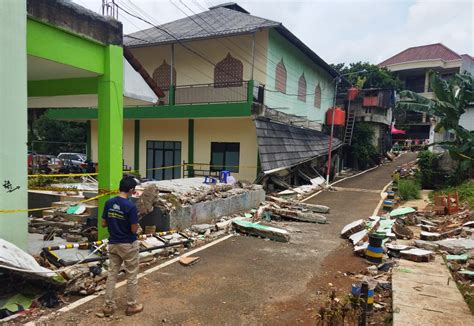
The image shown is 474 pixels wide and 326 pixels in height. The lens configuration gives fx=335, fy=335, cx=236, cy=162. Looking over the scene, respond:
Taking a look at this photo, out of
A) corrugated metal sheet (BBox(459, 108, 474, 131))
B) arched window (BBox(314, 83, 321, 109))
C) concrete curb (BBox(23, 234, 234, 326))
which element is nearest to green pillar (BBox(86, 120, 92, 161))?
arched window (BBox(314, 83, 321, 109))

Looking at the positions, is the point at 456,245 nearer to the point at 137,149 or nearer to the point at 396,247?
the point at 396,247

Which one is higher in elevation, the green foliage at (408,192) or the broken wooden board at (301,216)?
the green foliage at (408,192)

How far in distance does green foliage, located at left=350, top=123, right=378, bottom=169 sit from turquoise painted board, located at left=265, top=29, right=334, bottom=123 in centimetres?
509

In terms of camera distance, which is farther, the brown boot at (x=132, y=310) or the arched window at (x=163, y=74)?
the arched window at (x=163, y=74)

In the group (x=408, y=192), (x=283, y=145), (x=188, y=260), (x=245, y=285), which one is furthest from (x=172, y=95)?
(x=245, y=285)

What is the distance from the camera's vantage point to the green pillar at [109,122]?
731cm

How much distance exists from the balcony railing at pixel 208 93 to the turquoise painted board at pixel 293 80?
4.90 ft

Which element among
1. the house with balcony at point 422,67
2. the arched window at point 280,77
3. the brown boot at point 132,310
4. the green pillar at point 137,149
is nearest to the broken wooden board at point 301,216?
the brown boot at point 132,310

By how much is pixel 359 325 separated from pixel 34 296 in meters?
4.56

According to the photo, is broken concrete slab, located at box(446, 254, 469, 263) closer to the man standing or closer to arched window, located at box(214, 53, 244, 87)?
the man standing

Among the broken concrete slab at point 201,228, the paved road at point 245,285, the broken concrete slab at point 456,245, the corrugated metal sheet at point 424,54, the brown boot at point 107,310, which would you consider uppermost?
the corrugated metal sheet at point 424,54

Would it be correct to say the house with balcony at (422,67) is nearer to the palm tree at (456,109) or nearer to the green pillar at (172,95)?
the palm tree at (456,109)

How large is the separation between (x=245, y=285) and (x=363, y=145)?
28855mm

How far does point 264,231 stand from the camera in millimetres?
8945
